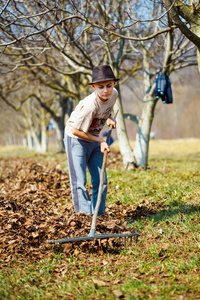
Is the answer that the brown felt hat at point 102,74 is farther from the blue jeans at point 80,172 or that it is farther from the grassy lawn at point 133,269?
the grassy lawn at point 133,269

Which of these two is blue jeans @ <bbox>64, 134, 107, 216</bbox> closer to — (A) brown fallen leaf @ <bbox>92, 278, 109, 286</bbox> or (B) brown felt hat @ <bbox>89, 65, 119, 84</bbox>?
(B) brown felt hat @ <bbox>89, 65, 119, 84</bbox>

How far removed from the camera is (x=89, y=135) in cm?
405

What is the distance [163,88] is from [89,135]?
14.8 ft

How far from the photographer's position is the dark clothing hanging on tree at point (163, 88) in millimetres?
8016

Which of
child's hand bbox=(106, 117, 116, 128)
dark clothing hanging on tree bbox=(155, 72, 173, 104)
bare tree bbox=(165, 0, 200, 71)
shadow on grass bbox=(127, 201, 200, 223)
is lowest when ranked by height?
shadow on grass bbox=(127, 201, 200, 223)

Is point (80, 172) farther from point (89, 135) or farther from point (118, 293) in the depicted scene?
point (118, 293)

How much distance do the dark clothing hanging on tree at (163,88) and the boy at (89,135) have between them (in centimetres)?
402

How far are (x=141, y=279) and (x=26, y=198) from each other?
3514mm

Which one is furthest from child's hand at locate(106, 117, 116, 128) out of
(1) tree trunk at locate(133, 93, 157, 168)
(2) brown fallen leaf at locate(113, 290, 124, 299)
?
(1) tree trunk at locate(133, 93, 157, 168)

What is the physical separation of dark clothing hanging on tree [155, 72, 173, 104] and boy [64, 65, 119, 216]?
4.02 m

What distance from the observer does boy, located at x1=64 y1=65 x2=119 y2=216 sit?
12.7 feet

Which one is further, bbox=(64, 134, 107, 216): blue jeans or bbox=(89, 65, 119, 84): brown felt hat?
bbox=(64, 134, 107, 216): blue jeans

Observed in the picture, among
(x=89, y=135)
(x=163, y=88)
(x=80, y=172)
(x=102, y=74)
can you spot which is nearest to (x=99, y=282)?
(x=80, y=172)

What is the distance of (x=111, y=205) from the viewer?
5215 millimetres
